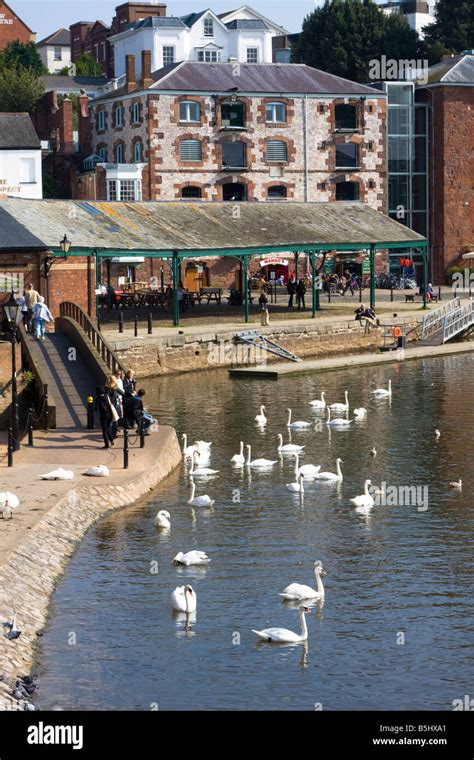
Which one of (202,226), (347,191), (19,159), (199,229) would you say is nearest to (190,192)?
(19,159)

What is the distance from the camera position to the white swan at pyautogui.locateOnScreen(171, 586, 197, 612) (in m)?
23.0

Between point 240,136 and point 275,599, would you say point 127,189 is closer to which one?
point 240,136

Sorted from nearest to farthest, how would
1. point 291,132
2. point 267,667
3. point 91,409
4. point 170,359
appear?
point 267,667 < point 91,409 < point 170,359 < point 291,132

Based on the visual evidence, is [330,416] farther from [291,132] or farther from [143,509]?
[291,132]

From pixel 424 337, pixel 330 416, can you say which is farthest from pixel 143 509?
pixel 424 337

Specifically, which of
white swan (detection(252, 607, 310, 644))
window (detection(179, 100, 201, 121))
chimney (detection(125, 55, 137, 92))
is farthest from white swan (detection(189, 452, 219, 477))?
chimney (detection(125, 55, 137, 92))

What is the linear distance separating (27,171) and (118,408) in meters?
55.4

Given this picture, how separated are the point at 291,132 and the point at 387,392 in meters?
43.5

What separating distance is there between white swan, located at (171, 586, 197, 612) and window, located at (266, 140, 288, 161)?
68485 mm

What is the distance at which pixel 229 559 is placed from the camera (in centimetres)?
2658

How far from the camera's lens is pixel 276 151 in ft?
293

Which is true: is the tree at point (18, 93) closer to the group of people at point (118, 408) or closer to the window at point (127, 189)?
the window at point (127, 189)

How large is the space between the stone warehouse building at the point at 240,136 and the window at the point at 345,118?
2.6 inches

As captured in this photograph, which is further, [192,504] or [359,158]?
[359,158]
